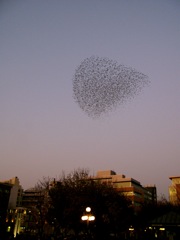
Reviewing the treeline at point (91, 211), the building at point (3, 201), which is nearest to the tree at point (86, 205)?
the treeline at point (91, 211)

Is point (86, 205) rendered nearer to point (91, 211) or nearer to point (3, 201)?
point (91, 211)

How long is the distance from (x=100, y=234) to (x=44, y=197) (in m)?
22.2

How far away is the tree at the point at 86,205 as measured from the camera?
38344 mm

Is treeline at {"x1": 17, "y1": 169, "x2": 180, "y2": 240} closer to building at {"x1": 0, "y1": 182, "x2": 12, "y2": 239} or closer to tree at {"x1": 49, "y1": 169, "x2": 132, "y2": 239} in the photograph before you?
tree at {"x1": 49, "y1": 169, "x2": 132, "y2": 239}

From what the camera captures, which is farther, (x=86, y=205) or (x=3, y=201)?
(x=3, y=201)

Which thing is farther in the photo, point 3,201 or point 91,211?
point 3,201

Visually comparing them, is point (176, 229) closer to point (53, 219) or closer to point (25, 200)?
point (53, 219)

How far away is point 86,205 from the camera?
1502 inches

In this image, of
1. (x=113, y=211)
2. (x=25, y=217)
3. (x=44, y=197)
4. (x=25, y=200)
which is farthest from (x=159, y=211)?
(x=25, y=200)

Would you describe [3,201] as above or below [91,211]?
above

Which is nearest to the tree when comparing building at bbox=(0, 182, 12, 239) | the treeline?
the treeline

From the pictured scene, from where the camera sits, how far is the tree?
3834 cm

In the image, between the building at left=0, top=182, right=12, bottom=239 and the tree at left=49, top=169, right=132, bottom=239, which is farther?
the building at left=0, top=182, right=12, bottom=239

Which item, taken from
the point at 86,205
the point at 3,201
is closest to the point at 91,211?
the point at 86,205
